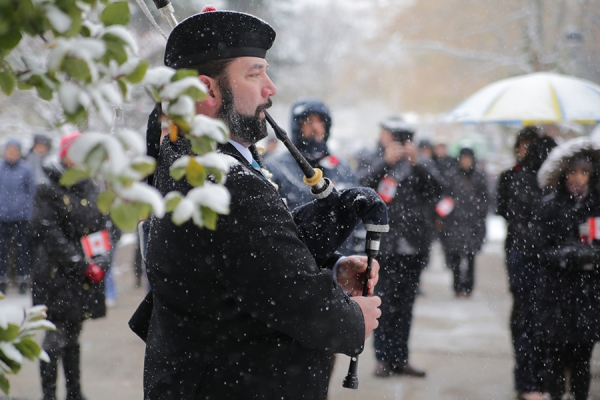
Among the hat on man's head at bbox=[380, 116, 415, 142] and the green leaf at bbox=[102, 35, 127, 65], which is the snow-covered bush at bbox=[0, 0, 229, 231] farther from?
the hat on man's head at bbox=[380, 116, 415, 142]

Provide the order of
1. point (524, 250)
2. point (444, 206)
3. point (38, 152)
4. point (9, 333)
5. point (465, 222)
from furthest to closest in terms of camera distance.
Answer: point (38, 152) → point (465, 222) → point (444, 206) → point (524, 250) → point (9, 333)

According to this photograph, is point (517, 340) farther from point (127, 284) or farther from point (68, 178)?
point (127, 284)

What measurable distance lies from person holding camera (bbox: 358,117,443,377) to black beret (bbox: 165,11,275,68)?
379cm

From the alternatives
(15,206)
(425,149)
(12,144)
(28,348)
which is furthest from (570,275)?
(12,144)

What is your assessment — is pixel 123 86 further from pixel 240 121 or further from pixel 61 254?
pixel 61 254

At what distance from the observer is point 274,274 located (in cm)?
182

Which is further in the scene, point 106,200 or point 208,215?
point 208,215

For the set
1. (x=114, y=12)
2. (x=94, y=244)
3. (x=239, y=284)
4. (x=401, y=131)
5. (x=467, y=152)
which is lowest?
(x=239, y=284)

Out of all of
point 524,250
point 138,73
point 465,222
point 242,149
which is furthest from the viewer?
point 465,222

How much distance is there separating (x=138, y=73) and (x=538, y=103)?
16.9ft

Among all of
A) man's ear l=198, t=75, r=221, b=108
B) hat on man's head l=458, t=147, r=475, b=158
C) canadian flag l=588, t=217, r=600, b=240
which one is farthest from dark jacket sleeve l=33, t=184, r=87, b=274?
hat on man's head l=458, t=147, r=475, b=158

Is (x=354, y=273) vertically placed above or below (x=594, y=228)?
below

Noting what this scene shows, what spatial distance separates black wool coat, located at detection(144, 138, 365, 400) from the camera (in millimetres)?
1832

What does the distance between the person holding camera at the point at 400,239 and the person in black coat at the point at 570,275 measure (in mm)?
1287
